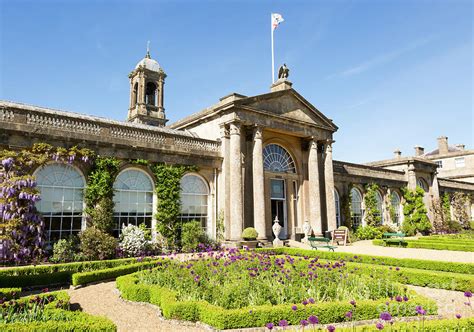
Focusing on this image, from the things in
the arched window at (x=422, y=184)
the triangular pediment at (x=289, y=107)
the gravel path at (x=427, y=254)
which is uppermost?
the triangular pediment at (x=289, y=107)

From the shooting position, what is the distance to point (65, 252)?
13.6 m

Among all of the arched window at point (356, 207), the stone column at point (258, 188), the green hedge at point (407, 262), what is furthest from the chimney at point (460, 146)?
the green hedge at point (407, 262)

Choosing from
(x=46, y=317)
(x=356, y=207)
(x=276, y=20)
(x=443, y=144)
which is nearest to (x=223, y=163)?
(x=276, y=20)

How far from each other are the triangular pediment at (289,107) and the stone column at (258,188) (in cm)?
176

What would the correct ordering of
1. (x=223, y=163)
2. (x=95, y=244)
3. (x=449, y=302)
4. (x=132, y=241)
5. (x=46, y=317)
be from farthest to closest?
1. (x=223, y=163)
2. (x=132, y=241)
3. (x=95, y=244)
4. (x=449, y=302)
5. (x=46, y=317)

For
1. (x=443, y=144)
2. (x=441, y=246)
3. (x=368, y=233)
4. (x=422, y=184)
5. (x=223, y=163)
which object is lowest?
(x=441, y=246)

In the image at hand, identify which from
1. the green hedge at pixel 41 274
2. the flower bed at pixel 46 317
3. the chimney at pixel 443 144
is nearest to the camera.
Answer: the flower bed at pixel 46 317

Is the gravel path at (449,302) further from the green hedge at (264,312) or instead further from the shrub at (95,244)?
the shrub at (95,244)

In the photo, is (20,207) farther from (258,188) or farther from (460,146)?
(460,146)

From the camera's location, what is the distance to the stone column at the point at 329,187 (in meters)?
22.9

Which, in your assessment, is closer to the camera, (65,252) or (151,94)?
(65,252)

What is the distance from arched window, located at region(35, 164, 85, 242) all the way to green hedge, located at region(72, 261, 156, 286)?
464cm

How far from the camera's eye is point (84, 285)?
1008cm

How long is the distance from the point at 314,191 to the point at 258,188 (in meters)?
5.15
